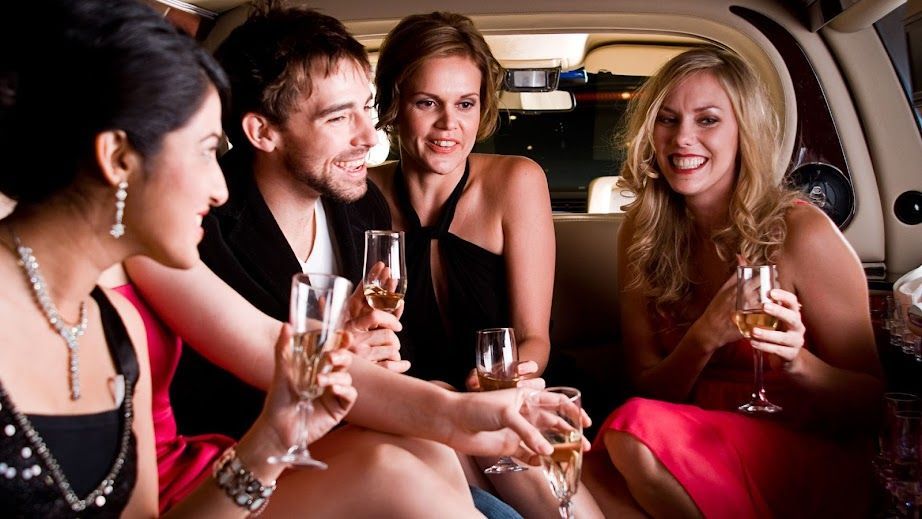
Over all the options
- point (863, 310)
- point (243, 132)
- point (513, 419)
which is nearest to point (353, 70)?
point (243, 132)

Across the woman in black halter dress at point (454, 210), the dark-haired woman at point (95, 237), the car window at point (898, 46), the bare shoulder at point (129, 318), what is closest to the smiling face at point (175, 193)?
the dark-haired woman at point (95, 237)

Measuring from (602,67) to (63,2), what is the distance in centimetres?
232

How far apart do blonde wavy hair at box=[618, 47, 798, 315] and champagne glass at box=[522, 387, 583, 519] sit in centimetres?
109

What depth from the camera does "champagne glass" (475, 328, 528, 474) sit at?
2.08m

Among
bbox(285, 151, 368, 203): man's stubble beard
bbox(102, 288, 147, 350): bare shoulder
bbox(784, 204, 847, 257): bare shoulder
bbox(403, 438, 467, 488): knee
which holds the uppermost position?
bbox(285, 151, 368, 203): man's stubble beard

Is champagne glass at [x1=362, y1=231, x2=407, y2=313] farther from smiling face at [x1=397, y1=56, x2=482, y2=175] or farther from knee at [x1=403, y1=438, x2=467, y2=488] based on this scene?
smiling face at [x1=397, y1=56, x2=482, y2=175]

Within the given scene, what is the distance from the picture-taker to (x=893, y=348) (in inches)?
105

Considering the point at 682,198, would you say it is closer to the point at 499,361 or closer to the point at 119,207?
the point at 499,361

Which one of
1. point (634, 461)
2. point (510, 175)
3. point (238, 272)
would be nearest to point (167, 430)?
point (238, 272)

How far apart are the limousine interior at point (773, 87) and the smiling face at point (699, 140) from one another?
496mm

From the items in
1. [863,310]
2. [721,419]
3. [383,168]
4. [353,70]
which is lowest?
[721,419]

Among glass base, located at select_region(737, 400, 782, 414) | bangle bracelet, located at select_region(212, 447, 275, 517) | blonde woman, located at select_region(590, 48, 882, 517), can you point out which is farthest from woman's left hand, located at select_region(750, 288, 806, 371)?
bangle bracelet, located at select_region(212, 447, 275, 517)

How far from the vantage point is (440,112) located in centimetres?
289

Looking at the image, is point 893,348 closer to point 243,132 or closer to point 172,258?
point 243,132
